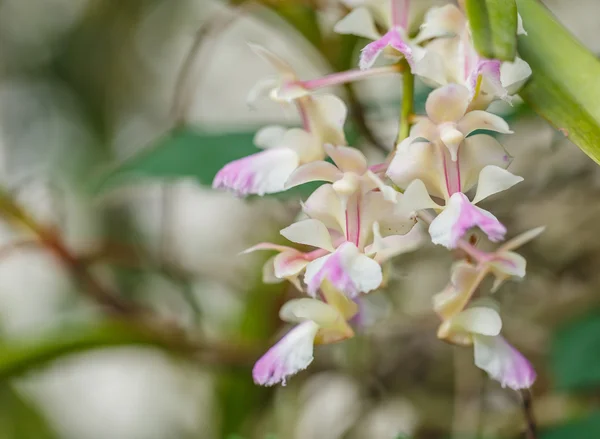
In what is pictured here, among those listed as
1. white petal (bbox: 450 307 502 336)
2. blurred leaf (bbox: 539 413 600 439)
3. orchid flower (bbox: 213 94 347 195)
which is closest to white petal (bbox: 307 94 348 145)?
orchid flower (bbox: 213 94 347 195)

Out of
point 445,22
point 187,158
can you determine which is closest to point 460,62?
point 445,22

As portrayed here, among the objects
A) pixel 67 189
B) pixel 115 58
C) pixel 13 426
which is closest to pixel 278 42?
pixel 115 58

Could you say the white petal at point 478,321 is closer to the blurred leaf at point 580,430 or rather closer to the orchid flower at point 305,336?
the orchid flower at point 305,336

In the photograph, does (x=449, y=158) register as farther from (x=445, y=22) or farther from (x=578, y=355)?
(x=578, y=355)

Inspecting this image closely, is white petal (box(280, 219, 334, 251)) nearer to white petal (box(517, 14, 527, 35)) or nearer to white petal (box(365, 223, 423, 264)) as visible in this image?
white petal (box(365, 223, 423, 264))

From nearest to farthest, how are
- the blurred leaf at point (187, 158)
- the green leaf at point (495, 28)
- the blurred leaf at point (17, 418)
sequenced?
the green leaf at point (495, 28), the blurred leaf at point (187, 158), the blurred leaf at point (17, 418)

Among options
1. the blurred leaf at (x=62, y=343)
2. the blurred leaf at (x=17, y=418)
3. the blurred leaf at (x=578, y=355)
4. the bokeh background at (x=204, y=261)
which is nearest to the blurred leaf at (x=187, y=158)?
the bokeh background at (x=204, y=261)

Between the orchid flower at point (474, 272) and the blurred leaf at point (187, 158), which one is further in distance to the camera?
the blurred leaf at point (187, 158)
